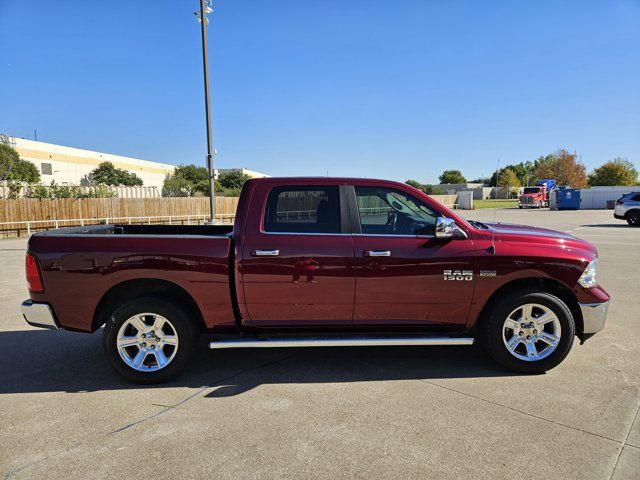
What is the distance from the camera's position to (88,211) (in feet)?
83.0

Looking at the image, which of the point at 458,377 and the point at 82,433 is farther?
the point at 458,377

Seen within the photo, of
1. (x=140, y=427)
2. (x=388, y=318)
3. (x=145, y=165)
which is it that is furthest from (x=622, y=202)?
(x=145, y=165)

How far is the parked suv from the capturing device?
21938mm

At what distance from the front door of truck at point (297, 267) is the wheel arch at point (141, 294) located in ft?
1.83

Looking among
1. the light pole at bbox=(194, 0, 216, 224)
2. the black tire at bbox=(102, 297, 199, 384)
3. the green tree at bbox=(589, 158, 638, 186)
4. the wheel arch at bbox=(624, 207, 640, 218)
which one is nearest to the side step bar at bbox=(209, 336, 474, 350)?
the black tire at bbox=(102, 297, 199, 384)

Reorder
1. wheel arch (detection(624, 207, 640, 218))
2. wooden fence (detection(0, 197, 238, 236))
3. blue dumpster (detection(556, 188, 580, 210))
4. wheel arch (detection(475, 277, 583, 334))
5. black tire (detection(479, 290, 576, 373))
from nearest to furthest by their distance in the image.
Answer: black tire (detection(479, 290, 576, 373)), wheel arch (detection(475, 277, 583, 334)), wheel arch (detection(624, 207, 640, 218)), wooden fence (detection(0, 197, 238, 236)), blue dumpster (detection(556, 188, 580, 210))

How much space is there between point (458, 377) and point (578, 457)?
133cm

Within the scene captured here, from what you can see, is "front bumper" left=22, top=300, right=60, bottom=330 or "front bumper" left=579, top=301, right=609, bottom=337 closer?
"front bumper" left=22, top=300, right=60, bottom=330

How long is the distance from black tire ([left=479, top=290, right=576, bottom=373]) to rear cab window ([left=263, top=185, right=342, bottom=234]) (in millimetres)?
1665

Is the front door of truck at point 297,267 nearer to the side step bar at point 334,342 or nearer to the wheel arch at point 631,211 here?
the side step bar at point 334,342

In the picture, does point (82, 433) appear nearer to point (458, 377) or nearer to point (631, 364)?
point (458, 377)

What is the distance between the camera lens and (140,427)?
329 centimetres

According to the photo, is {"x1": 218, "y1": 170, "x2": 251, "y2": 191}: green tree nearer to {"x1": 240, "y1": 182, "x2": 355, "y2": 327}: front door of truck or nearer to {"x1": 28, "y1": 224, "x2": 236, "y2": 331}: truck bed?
{"x1": 28, "y1": 224, "x2": 236, "y2": 331}: truck bed

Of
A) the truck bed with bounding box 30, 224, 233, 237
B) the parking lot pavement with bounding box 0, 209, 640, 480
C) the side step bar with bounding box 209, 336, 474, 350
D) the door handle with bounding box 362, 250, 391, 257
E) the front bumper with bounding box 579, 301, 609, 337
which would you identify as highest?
the truck bed with bounding box 30, 224, 233, 237
